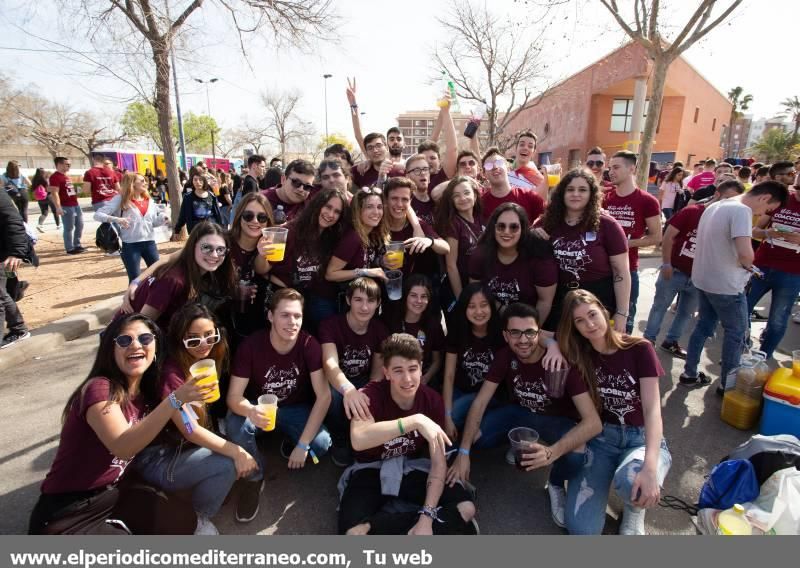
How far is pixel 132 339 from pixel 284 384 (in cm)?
103

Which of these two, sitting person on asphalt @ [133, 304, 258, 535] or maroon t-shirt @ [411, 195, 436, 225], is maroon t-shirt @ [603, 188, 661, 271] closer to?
maroon t-shirt @ [411, 195, 436, 225]

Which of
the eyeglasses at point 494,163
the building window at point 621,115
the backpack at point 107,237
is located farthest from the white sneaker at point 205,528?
the building window at point 621,115

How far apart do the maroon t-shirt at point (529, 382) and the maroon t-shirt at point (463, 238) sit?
97 centimetres

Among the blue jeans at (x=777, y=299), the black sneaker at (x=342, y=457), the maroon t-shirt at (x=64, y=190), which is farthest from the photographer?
the maroon t-shirt at (x=64, y=190)

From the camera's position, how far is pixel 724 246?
3621mm

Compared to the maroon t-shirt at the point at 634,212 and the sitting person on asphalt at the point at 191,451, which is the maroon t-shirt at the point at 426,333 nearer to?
the sitting person on asphalt at the point at 191,451

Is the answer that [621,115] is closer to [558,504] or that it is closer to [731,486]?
[731,486]

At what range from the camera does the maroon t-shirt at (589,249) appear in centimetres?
331

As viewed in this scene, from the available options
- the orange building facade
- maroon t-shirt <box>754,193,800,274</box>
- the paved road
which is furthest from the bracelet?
the orange building facade

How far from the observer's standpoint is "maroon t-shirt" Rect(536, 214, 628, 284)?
3.31 metres

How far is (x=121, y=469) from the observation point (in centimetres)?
224

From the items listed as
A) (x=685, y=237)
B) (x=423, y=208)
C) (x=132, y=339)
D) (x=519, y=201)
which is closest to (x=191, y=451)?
(x=132, y=339)
